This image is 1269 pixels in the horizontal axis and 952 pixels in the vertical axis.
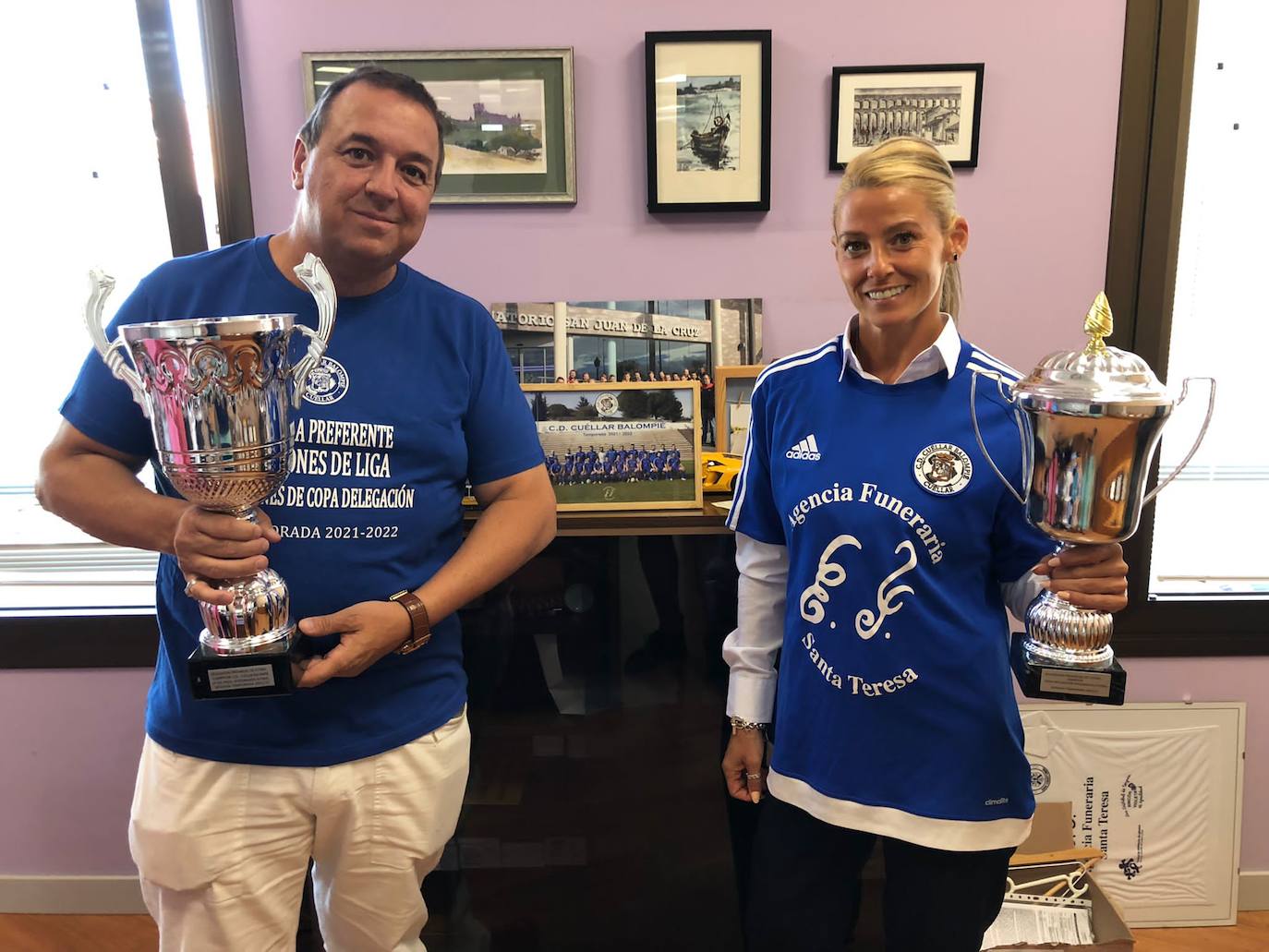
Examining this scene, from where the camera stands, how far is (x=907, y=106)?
1640 millimetres

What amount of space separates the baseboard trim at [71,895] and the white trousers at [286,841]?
1.08 metres

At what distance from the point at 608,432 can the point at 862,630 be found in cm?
65

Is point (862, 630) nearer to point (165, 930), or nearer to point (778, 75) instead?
point (165, 930)

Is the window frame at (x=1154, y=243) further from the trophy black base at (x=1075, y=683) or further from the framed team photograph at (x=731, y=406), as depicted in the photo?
the trophy black base at (x=1075, y=683)

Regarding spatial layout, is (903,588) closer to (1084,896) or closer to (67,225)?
(1084,896)

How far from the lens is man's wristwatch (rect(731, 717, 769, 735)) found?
1.15 m

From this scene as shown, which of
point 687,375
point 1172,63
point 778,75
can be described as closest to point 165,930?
point 687,375

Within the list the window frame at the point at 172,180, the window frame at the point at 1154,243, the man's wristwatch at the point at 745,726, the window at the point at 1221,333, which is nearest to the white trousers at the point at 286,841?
the man's wristwatch at the point at 745,726

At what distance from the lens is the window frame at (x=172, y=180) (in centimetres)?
164

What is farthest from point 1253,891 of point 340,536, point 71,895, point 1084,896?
point 71,895

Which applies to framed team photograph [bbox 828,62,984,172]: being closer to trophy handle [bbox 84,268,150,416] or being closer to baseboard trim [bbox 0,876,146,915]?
trophy handle [bbox 84,268,150,416]

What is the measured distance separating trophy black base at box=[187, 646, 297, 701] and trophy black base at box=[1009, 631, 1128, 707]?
0.87m

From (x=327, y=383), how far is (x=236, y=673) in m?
0.38

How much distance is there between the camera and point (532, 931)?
1.61m
